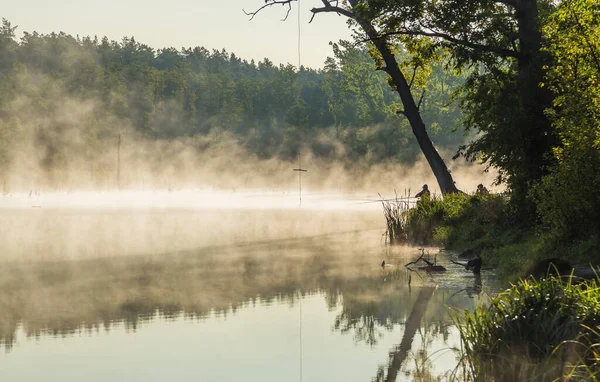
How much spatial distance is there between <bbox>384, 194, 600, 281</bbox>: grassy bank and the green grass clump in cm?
718

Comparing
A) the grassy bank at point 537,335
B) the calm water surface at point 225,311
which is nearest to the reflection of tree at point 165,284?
the calm water surface at point 225,311

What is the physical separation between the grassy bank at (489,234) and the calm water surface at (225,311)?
966 mm

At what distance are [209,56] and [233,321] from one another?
176 m

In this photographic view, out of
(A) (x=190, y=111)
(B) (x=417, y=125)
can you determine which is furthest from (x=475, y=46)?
(A) (x=190, y=111)

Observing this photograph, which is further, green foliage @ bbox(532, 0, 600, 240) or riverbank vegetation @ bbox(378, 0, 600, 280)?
riverbank vegetation @ bbox(378, 0, 600, 280)

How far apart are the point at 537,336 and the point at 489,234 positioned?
14.5 meters

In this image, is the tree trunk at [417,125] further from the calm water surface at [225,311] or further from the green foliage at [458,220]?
the calm water surface at [225,311]

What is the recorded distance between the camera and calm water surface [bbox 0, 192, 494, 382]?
1057cm

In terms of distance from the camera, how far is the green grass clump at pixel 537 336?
8359 millimetres

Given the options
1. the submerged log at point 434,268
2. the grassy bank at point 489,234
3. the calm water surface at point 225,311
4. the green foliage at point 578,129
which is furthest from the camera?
the submerged log at point 434,268

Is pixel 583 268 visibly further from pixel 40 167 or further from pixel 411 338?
pixel 40 167

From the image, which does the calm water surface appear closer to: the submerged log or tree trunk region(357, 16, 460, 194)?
the submerged log

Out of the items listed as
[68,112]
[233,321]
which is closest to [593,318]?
[233,321]

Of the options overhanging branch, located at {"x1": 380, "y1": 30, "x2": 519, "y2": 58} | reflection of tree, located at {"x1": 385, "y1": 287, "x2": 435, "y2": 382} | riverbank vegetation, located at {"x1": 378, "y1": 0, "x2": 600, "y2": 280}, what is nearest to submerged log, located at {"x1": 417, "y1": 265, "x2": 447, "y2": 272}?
riverbank vegetation, located at {"x1": 378, "y1": 0, "x2": 600, "y2": 280}
